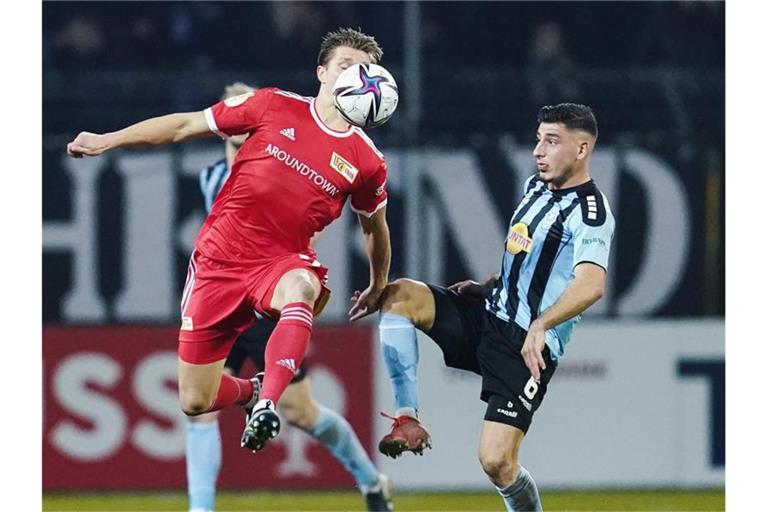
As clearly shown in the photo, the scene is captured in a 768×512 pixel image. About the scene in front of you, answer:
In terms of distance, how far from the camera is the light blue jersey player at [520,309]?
254 inches

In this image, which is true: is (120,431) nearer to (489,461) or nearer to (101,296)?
(101,296)

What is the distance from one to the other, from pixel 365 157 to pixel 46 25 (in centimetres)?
640

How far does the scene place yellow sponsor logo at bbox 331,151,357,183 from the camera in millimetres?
6418

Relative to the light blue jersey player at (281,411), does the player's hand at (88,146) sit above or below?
above

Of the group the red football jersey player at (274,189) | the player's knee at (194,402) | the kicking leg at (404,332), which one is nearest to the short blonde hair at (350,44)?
the red football jersey player at (274,189)

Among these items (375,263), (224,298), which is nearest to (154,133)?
(224,298)

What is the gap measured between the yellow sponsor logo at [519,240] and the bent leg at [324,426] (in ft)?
6.20

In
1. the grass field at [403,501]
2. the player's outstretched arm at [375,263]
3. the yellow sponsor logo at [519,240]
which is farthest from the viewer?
the grass field at [403,501]

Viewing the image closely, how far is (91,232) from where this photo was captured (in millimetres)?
10211

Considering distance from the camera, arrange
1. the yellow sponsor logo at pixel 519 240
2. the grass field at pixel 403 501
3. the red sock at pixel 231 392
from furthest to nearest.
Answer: the grass field at pixel 403 501 → the red sock at pixel 231 392 → the yellow sponsor logo at pixel 519 240

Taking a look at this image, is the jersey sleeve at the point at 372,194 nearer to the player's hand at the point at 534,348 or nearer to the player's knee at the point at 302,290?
the player's knee at the point at 302,290

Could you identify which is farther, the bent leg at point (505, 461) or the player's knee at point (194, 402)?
the player's knee at point (194, 402)

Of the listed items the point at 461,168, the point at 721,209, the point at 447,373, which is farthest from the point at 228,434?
the point at 721,209

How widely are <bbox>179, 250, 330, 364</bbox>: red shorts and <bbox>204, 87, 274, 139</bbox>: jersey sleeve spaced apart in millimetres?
554
